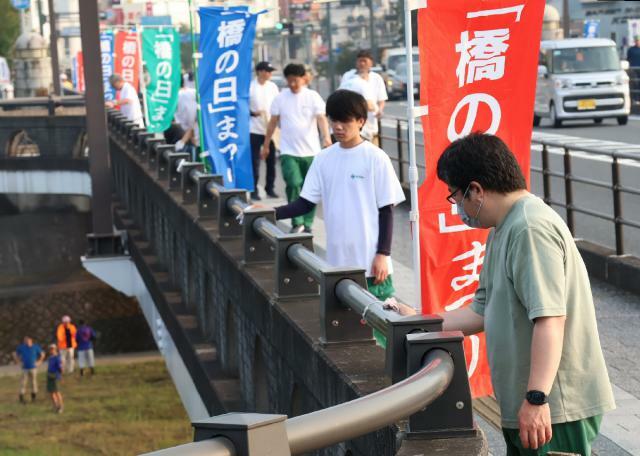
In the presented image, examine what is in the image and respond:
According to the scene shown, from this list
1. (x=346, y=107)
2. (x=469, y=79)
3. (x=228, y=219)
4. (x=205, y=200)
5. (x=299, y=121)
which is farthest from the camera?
(x=299, y=121)

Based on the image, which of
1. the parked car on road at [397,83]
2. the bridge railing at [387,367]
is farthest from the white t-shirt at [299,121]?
the parked car on road at [397,83]

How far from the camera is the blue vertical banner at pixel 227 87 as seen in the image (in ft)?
52.3

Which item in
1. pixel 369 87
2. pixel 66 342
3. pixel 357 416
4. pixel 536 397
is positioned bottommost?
pixel 66 342

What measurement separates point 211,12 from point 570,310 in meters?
11.9

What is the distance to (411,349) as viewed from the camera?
4523mm

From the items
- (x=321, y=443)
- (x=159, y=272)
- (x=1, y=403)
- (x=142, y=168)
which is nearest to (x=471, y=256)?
(x=321, y=443)

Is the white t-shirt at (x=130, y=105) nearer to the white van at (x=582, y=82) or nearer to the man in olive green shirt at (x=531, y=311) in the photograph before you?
the white van at (x=582, y=82)

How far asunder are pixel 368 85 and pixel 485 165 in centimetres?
1380

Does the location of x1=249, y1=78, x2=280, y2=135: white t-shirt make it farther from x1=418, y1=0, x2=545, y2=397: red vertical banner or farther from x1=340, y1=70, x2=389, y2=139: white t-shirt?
x1=418, y1=0, x2=545, y2=397: red vertical banner

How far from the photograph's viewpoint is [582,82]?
34062 millimetres

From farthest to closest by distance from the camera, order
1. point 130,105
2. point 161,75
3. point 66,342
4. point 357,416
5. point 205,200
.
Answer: point 66,342
point 130,105
point 161,75
point 205,200
point 357,416

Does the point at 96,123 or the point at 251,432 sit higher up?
the point at 251,432

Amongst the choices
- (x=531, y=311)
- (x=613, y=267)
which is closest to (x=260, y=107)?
(x=613, y=267)

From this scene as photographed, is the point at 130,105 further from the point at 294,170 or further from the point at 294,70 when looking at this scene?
the point at 294,70
